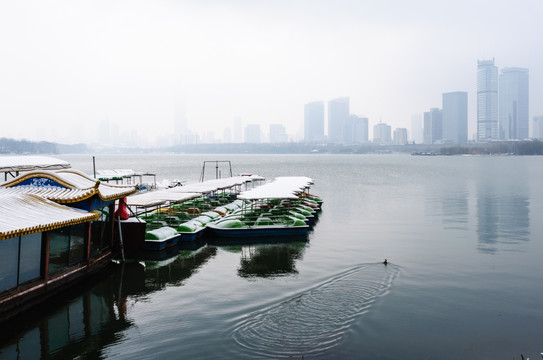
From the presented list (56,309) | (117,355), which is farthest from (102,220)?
(117,355)

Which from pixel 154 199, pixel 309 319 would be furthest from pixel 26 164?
pixel 309 319

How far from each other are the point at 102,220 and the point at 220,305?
8228mm

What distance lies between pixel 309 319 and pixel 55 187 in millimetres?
12248

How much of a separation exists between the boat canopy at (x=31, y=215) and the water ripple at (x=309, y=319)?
7288 mm

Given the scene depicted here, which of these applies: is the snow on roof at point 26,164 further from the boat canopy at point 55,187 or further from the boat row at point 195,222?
the boat canopy at point 55,187

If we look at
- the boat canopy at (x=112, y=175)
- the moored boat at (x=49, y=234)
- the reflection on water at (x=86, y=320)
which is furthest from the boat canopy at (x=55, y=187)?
the boat canopy at (x=112, y=175)

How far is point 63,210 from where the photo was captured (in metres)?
17.0

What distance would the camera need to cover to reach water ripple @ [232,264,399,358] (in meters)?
13.2

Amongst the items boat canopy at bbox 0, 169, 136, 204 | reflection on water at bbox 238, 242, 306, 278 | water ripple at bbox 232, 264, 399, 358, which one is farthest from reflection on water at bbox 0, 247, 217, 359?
water ripple at bbox 232, 264, 399, 358

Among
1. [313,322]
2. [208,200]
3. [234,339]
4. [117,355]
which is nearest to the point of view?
[117,355]

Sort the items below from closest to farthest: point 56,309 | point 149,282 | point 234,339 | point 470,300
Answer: point 234,339 < point 56,309 < point 470,300 < point 149,282

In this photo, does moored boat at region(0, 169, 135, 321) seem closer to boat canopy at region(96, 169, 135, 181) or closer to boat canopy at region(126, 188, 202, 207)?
boat canopy at region(126, 188, 202, 207)

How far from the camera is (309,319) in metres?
15.3

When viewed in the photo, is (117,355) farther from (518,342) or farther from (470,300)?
(470,300)
